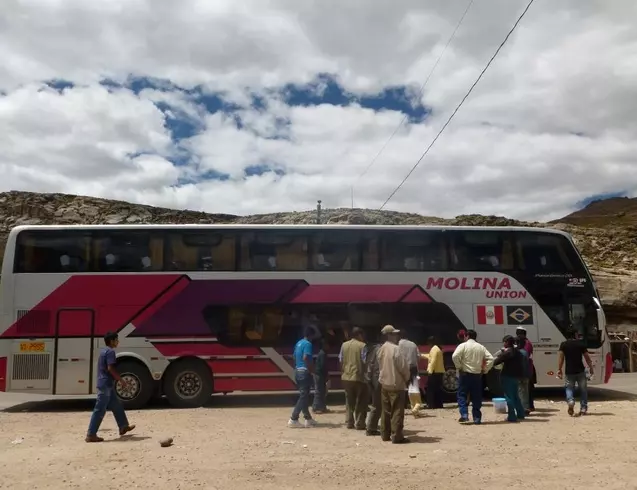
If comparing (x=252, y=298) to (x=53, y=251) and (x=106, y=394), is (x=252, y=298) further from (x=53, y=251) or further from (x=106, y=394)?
(x=106, y=394)

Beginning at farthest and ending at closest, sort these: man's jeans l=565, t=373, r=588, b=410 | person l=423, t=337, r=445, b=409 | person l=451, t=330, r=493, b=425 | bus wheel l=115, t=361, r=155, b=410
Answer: bus wheel l=115, t=361, r=155, b=410
person l=423, t=337, r=445, b=409
man's jeans l=565, t=373, r=588, b=410
person l=451, t=330, r=493, b=425

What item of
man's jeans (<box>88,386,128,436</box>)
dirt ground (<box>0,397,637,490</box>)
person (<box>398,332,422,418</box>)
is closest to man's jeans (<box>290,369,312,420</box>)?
dirt ground (<box>0,397,637,490</box>)

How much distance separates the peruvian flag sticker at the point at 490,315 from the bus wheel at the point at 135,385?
7.60 meters

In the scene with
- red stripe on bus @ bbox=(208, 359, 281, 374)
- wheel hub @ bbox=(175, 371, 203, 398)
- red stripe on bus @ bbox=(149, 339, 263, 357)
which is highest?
red stripe on bus @ bbox=(149, 339, 263, 357)

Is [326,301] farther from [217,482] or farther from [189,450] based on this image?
[217,482]

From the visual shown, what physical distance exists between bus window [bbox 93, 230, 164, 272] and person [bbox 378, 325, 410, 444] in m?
6.45

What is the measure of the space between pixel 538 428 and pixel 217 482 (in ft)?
18.6

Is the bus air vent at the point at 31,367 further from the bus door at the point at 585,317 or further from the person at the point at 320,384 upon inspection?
the bus door at the point at 585,317

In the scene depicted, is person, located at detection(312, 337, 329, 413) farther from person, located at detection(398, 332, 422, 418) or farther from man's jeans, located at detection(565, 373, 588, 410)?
man's jeans, located at detection(565, 373, 588, 410)

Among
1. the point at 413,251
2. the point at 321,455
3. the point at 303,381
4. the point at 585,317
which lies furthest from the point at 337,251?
the point at 321,455

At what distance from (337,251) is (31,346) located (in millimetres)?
7001

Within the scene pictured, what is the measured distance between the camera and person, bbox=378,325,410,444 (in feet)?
27.1

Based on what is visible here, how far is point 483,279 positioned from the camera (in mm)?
13352

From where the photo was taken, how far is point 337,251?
1323 cm
